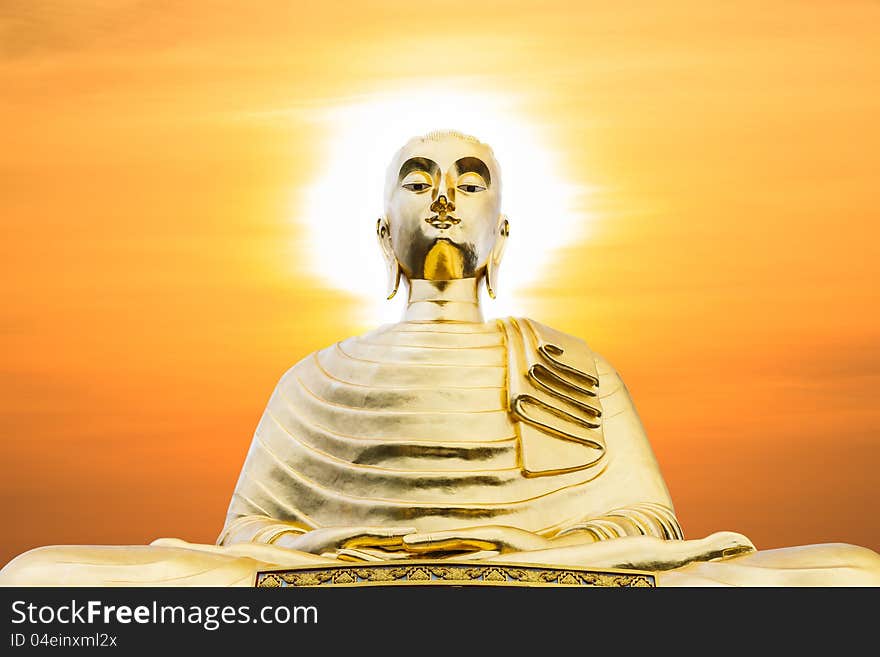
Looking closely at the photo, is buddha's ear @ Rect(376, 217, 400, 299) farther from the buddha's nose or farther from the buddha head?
the buddha's nose

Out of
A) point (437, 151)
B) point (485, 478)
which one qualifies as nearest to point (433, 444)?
point (485, 478)

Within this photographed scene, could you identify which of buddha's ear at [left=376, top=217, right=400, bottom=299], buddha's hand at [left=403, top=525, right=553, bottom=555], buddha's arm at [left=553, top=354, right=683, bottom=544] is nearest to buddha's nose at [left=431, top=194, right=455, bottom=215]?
→ buddha's ear at [left=376, top=217, right=400, bottom=299]

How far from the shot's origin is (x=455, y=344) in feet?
25.3

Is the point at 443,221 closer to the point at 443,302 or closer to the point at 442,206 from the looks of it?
the point at 442,206

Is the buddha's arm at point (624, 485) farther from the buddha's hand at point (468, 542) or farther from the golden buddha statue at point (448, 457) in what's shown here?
the buddha's hand at point (468, 542)

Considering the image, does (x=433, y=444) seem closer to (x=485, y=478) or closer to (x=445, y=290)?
(x=485, y=478)

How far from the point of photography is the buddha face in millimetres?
7801

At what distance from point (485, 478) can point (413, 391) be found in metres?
0.47

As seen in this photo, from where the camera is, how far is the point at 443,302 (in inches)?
310

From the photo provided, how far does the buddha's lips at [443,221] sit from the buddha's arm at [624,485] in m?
0.79

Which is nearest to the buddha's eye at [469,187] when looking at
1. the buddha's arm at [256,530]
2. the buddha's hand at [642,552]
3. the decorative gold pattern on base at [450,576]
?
the buddha's arm at [256,530]

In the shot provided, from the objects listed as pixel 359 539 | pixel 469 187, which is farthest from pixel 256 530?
pixel 469 187

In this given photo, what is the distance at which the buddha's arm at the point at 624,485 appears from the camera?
23.3 feet

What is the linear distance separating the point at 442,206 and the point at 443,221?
0.20 ft
